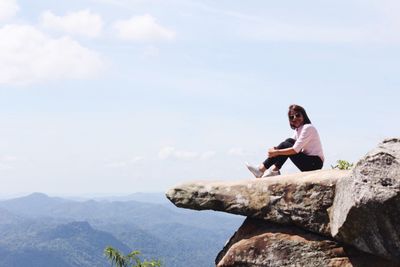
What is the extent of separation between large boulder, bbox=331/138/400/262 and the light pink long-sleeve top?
3.02 meters

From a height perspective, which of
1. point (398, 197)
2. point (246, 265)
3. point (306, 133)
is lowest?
point (246, 265)

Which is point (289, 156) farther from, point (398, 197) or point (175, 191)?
point (398, 197)

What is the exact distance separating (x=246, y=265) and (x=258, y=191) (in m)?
2.09

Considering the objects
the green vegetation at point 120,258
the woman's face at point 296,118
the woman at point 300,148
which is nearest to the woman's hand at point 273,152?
the woman at point 300,148

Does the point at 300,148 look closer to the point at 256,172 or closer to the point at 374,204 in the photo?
the point at 256,172

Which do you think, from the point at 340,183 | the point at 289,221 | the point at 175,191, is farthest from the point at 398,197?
the point at 175,191

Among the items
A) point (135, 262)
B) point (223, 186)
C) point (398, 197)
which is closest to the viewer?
point (398, 197)

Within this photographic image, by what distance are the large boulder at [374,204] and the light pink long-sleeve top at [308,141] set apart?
9.90 ft

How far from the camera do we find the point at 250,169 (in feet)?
53.1

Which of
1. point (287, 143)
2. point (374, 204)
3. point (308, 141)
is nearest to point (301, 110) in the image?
point (308, 141)

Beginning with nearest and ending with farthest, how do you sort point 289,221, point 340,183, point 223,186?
point 340,183, point 289,221, point 223,186

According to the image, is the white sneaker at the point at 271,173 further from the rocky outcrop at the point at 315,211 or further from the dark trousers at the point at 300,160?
the rocky outcrop at the point at 315,211

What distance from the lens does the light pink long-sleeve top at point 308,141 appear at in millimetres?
14859

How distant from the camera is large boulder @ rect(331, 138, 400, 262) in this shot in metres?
11.0
